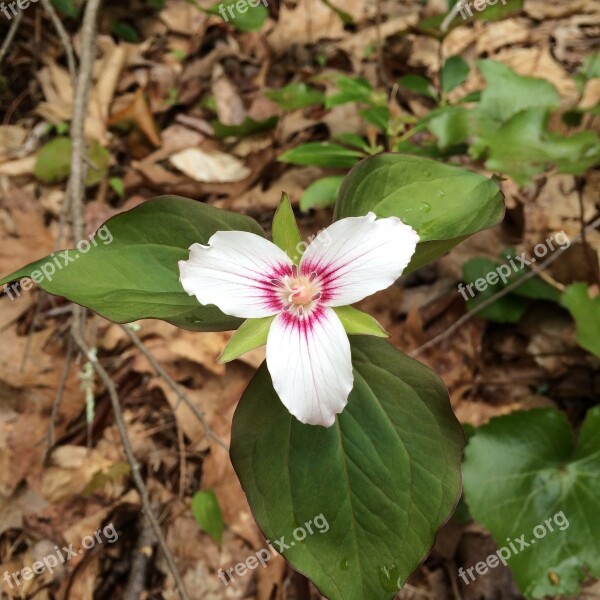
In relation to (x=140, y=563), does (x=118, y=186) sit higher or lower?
higher

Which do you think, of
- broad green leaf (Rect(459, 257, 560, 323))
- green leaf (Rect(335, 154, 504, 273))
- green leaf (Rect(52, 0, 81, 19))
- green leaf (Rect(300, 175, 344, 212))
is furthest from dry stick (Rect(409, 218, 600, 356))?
green leaf (Rect(52, 0, 81, 19))

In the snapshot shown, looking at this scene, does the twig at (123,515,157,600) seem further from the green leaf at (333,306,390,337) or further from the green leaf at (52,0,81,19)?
the green leaf at (52,0,81,19)

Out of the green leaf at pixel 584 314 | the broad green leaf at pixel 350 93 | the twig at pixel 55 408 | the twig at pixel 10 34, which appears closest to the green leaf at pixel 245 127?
the broad green leaf at pixel 350 93

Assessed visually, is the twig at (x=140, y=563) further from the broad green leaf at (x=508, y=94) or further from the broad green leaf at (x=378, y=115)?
the broad green leaf at (x=508, y=94)
